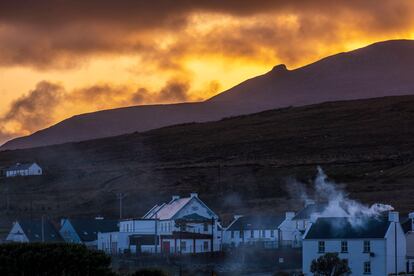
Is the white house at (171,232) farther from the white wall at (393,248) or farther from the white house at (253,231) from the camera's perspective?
the white wall at (393,248)

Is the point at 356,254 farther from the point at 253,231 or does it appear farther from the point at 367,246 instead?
the point at 253,231

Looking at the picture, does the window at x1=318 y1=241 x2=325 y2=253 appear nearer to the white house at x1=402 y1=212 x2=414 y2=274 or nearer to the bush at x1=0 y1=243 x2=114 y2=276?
the white house at x1=402 y1=212 x2=414 y2=274

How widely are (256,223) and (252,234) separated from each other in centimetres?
187

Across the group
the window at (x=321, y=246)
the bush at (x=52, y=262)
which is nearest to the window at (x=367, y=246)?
the window at (x=321, y=246)

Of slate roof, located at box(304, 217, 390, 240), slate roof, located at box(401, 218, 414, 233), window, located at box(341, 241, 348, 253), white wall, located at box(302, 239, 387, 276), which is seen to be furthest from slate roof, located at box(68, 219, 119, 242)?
window, located at box(341, 241, 348, 253)

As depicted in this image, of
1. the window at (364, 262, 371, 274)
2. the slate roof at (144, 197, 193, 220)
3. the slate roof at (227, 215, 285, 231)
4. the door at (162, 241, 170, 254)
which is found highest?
the slate roof at (144, 197, 193, 220)

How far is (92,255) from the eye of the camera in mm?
68688

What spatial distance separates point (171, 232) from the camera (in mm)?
116875

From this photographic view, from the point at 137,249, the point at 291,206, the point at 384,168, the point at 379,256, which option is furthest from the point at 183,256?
the point at 384,168

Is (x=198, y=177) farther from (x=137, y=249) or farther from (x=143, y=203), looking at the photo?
(x=137, y=249)

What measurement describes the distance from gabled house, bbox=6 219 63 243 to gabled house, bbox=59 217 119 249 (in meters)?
1.45

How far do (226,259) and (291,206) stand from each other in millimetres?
42372

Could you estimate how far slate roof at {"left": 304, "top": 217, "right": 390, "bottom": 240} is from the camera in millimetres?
85125

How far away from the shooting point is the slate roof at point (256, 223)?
117681mm
